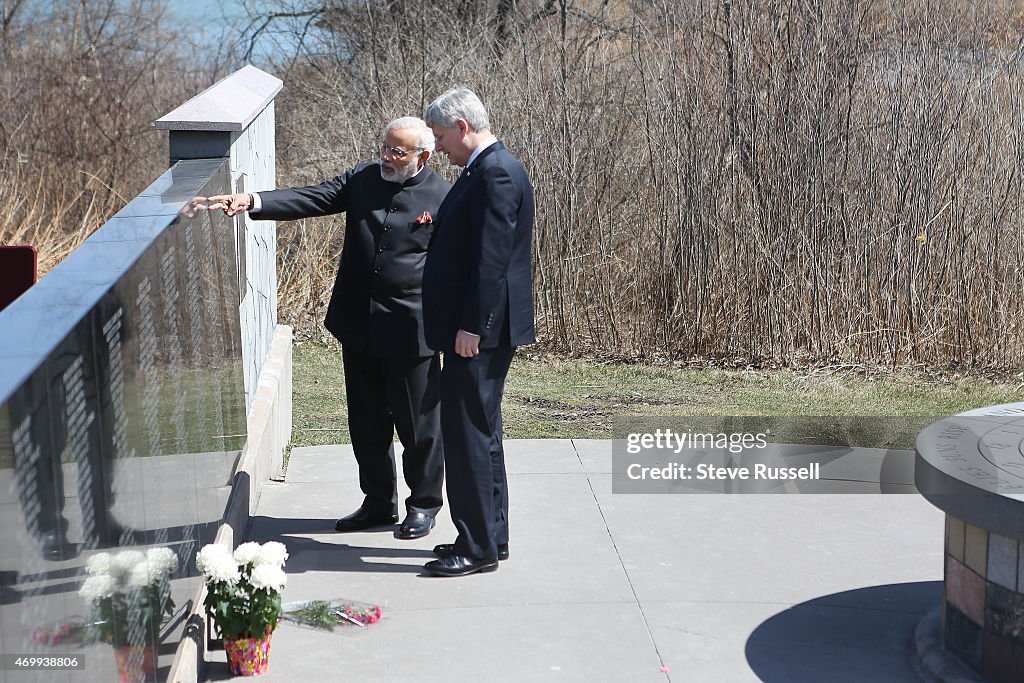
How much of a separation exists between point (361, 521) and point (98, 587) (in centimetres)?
286

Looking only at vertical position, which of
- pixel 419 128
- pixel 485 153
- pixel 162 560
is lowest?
pixel 162 560

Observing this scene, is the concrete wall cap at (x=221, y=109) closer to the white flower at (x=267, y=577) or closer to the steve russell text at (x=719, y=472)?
the white flower at (x=267, y=577)

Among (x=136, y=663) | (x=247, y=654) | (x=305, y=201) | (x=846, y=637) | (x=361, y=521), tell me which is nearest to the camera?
(x=136, y=663)

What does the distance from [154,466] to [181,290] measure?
2.47ft

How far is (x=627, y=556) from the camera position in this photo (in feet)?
16.5

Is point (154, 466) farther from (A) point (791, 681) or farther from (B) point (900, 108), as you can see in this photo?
(B) point (900, 108)

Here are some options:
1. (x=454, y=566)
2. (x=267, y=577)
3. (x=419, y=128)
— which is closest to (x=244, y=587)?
(x=267, y=577)

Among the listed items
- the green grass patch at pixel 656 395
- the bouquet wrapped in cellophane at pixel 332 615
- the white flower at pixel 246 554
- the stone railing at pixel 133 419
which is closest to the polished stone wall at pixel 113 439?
the stone railing at pixel 133 419

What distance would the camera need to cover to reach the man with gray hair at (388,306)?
511cm

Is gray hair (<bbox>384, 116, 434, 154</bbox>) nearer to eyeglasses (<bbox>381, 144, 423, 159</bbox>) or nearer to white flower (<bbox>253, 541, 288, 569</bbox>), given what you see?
eyeglasses (<bbox>381, 144, 423, 159</bbox>)

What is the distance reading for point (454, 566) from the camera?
→ 4750mm

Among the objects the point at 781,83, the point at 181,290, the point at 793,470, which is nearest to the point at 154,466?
the point at 181,290

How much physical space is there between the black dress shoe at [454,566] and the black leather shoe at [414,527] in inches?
17.8

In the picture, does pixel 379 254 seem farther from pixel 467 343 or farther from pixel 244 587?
pixel 244 587
